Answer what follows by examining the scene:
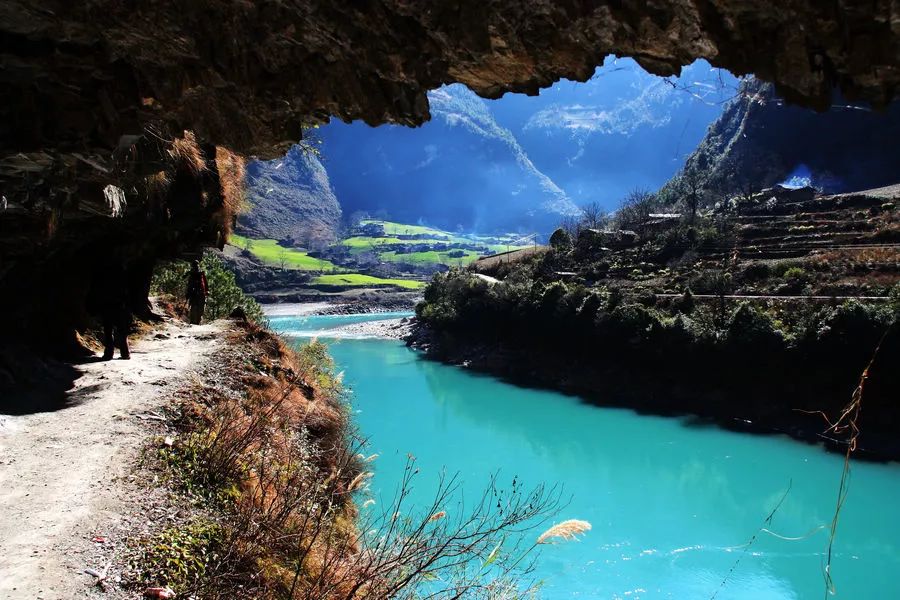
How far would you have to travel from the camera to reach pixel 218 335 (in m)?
14.3

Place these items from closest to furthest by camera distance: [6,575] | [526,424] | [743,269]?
[6,575]
[526,424]
[743,269]

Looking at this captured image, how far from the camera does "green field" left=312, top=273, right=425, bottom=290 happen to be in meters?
116

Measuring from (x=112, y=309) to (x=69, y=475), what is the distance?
582 centimetres

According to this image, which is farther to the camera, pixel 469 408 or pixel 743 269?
pixel 743 269

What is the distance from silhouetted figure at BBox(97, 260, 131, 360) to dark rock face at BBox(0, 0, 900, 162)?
6.62m

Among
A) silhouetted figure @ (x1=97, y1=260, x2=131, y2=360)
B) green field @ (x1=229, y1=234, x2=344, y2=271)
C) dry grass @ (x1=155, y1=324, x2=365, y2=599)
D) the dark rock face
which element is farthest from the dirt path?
green field @ (x1=229, y1=234, x2=344, y2=271)

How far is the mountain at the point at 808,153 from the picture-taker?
7094 centimetres

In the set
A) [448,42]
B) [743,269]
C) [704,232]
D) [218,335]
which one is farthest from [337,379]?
[704,232]

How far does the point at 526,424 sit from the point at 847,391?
47.2 ft

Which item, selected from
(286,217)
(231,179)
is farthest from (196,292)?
(286,217)

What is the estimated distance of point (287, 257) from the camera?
134m

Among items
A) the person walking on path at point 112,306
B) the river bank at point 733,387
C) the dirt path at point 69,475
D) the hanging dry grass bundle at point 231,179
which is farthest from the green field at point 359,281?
the dirt path at point 69,475

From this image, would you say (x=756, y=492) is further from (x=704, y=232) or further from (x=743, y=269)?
(x=704, y=232)

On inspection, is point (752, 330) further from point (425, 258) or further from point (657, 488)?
point (425, 258)
